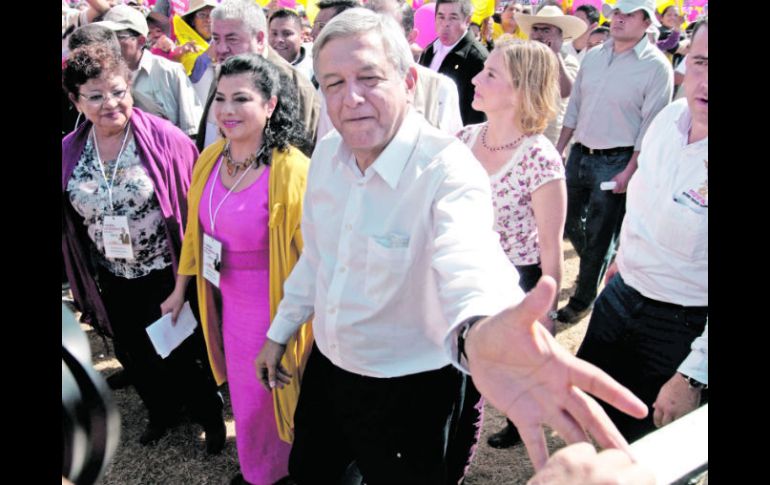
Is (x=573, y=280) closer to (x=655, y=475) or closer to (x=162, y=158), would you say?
(x=162, y=158)

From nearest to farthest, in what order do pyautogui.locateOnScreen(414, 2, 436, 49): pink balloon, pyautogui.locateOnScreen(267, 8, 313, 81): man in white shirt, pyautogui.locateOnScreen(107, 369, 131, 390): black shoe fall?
pyautogui.locateOnScreen(107, 369, 131, 390): black shoe
pyautogui.locateOnScreen(267, 8, 313, 81): man in white shirt
pyautogui.locateOnScreen(414, 2, 436, 49): pink balloon

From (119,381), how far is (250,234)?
6.17ft

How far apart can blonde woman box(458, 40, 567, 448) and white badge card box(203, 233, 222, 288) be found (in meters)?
1.18

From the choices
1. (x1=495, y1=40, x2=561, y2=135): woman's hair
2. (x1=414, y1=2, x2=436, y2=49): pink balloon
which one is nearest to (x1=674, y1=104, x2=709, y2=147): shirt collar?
(x1=495, y1=40, x2=561, y2=135): woman's hair

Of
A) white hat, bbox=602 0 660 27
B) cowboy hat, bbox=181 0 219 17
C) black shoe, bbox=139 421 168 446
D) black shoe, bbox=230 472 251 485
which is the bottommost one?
black shoe, bbox=139 421 168 446

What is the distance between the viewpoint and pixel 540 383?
993 millimetres

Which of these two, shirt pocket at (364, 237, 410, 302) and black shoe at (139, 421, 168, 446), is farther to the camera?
black shoe at (139, 421, 168, 446)

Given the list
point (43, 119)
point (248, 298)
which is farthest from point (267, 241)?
point (43, 119)

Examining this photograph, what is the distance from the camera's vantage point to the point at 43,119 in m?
0.87

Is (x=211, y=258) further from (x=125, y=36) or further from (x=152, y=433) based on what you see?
(x=125, y=36)

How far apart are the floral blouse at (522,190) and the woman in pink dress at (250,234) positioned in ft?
2.76

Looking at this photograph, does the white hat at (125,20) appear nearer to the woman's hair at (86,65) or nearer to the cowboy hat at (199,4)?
the cowboy hat at (199,4)

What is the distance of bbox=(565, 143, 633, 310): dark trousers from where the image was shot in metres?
4.05

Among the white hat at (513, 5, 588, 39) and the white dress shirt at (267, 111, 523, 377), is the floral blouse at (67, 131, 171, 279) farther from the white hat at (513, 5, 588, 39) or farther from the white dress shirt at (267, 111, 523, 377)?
the white hat at (513, 5, 588, 39)
